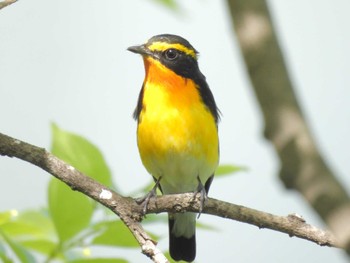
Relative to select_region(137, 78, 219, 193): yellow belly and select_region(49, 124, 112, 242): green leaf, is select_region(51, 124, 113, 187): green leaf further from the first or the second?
select_region(137, 78, 219, 193): yellow belly

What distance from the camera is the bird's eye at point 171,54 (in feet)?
16.5

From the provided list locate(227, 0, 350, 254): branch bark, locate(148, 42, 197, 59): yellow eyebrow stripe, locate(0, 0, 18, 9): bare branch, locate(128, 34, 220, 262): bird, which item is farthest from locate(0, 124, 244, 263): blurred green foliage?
locate(148, 42, 197, 59): yellow eyebrow stripe

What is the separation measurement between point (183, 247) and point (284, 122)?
4591 millimetres

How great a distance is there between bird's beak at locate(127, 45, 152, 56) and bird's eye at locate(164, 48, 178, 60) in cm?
13

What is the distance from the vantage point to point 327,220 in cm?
80

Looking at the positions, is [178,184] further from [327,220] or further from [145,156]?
[327,220]

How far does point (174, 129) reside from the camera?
15.7 feet

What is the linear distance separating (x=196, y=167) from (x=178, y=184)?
357mm

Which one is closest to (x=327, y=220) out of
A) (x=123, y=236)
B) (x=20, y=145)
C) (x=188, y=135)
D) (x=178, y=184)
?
(x=123, y=236)

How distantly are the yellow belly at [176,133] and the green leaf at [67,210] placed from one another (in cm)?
220

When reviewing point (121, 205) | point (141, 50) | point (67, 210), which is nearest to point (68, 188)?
point (67, 210)

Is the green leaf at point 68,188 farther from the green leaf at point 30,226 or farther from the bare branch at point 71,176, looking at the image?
the green leaf at point 30,226

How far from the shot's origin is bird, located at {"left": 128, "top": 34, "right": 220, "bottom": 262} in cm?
480

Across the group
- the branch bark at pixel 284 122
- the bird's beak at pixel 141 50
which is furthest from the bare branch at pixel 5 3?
the bird's beak at pixel 141 50
